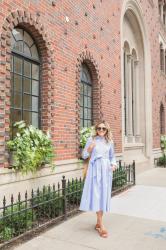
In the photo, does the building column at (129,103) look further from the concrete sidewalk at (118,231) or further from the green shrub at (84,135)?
the concrete sidewalk at (118,231)

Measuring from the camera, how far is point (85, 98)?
962 cm

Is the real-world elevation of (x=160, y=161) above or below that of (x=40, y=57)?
below

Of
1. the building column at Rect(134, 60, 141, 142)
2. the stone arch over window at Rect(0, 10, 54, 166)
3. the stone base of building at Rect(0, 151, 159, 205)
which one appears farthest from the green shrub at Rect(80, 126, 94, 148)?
the building column at Rect(134, 60, 141, 142)

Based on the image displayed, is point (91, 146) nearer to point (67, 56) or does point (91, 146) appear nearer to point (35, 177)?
point (35, 177)

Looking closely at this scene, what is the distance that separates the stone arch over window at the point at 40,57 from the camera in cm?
575

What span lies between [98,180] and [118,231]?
0.96 m

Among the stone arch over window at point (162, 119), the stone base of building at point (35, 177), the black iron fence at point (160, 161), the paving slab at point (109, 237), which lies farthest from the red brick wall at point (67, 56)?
the stone arch over window at point (162, 119)

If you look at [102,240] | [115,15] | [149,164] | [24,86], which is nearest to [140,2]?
[115,15]

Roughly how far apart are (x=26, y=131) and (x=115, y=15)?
24.6ft

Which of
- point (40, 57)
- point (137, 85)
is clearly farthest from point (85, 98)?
point (137, 85)

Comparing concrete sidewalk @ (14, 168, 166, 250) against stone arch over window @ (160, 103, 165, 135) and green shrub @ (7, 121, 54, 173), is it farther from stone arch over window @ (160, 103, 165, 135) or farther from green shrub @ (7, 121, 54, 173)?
stone arch over window @ (160, 103, 165, 135)

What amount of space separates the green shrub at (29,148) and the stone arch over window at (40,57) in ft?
0.76

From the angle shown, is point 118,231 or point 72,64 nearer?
point 118,231

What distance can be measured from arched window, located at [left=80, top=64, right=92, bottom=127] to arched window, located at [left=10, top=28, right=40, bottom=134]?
2.33 meters
